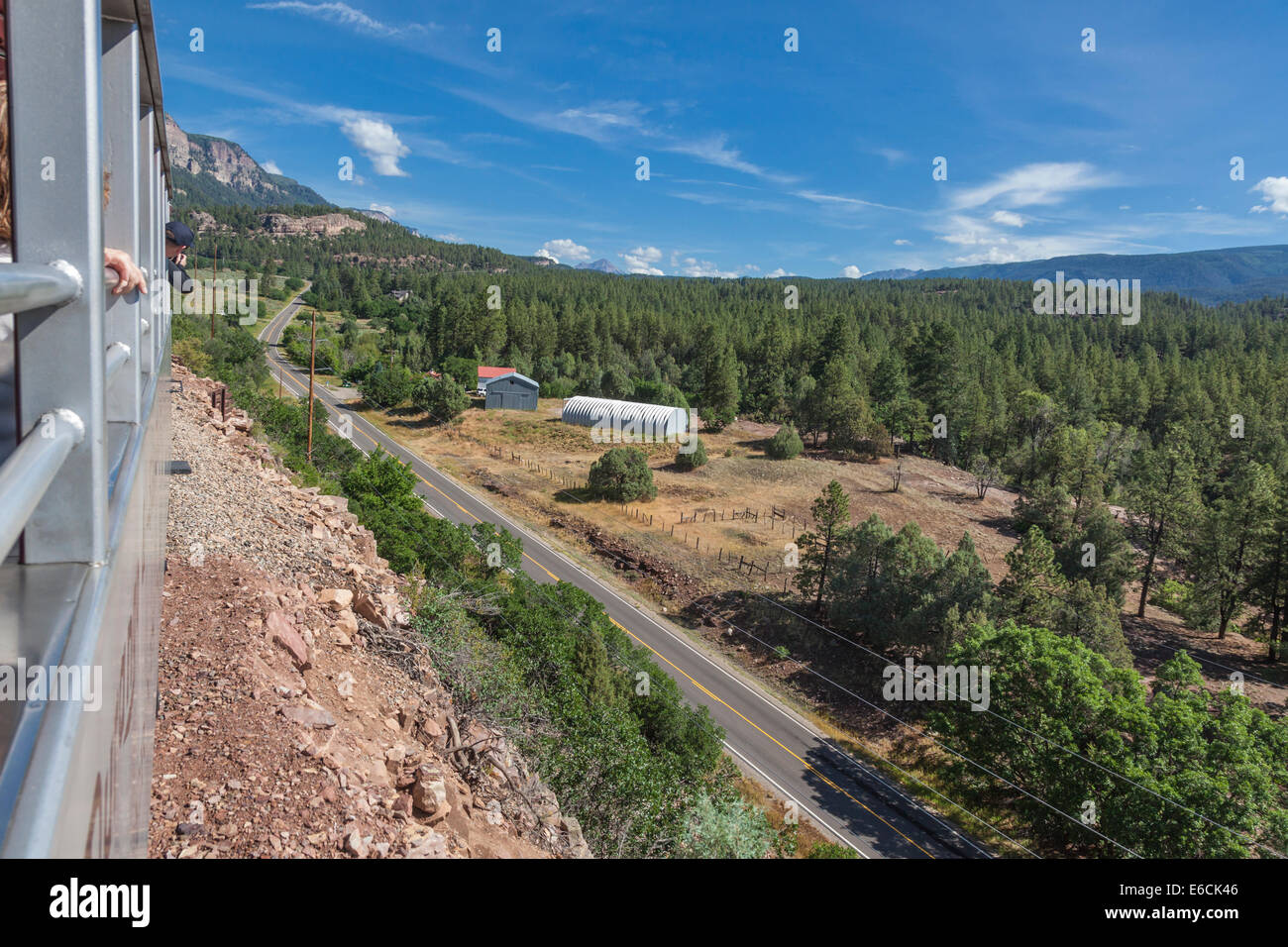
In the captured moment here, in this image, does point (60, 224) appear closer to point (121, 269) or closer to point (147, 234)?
point (121, 269)

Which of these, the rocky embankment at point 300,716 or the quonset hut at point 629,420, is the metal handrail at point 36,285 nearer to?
the rocky embankment at point 300,716

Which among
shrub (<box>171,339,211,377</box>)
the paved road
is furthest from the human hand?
shrub (<box>171,339,211,377</box>)

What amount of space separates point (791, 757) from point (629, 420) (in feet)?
129

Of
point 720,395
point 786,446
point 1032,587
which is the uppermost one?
point 720,395

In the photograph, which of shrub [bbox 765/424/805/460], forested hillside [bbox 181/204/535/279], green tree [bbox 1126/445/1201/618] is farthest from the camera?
forested hillside [bbox 181/204/535/279]

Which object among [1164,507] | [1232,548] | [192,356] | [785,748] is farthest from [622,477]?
[1232,548]

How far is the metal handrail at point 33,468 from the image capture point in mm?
792

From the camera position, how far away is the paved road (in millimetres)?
19609

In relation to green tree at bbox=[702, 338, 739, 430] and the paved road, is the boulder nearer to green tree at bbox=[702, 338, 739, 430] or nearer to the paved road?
the paved road

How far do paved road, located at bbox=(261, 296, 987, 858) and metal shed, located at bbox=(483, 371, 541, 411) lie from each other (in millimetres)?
34081

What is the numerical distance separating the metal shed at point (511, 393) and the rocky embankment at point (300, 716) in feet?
166

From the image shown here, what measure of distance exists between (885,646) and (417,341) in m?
70.4

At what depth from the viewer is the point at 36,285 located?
3.10 feet
